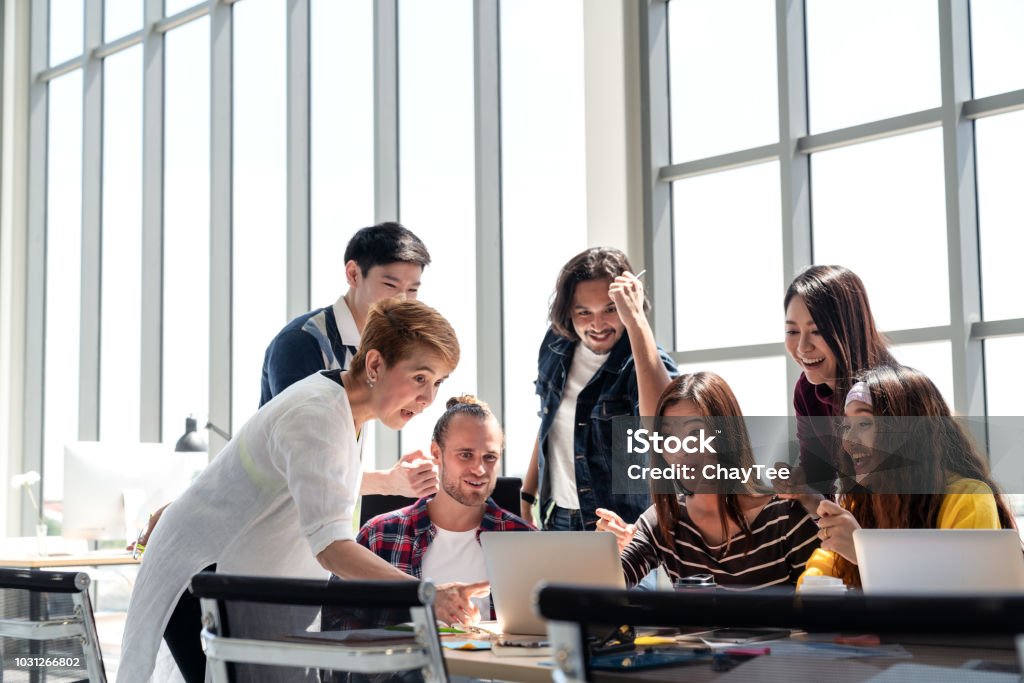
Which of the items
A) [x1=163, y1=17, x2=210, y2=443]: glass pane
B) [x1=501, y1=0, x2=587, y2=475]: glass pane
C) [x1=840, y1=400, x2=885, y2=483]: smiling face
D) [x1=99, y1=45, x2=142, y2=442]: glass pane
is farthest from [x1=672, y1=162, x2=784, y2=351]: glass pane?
[x1=99, y1=45, x2=142, y2=442]: glass pane

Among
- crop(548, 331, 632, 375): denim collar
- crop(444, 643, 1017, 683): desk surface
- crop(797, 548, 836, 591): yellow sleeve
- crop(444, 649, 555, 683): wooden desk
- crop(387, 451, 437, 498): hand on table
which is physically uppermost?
crop(548, 331, 632, 375): denim collar

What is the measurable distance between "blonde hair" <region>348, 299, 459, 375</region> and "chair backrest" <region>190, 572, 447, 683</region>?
625 millimetres

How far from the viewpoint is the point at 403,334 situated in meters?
2.06

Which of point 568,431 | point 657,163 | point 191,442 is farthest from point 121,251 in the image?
point 568,431

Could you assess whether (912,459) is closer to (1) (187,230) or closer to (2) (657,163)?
(2) (657,163)

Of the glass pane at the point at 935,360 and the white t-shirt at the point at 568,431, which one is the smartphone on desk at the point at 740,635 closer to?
the white t-shirt at the point at 568,431

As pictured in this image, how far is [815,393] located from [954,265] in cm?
111

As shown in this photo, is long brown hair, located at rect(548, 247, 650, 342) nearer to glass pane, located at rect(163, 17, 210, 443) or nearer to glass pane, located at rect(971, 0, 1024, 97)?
glass pane, located at rect(971, 0, 1024, 97)

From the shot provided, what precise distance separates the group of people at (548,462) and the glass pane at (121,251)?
405 cm

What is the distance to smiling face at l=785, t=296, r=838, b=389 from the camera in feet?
9.35

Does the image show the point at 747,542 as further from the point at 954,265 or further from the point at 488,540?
the point at 954,265

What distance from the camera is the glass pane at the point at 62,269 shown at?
712 centimetres

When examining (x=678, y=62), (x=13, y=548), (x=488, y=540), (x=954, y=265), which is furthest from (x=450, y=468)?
(x=13, y=548)

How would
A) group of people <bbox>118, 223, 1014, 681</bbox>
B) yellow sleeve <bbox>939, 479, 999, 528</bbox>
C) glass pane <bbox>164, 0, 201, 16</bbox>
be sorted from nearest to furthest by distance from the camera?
group of people <bbox>118, 223, 1014, 681</bbox>, yellow sleeve <bbox>939, 479, 999, 528</bbox>, glass pane <bbox>164, 0, 201, 16</bbox>
